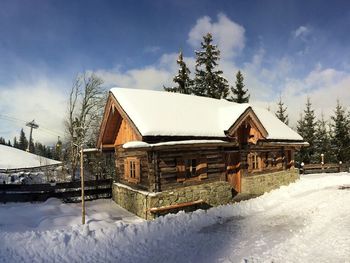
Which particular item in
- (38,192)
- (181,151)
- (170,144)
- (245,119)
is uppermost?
(245,119)

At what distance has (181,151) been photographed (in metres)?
14.6

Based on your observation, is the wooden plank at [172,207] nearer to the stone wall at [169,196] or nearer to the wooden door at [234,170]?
the stone wall at [169,196]

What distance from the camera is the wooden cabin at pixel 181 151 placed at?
13609 mm

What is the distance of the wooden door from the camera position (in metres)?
18.0

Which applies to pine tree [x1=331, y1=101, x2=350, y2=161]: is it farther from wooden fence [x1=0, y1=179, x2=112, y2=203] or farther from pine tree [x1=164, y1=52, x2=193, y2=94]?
wooden fence [x1=0, y1=179, x2=112, y2=203]

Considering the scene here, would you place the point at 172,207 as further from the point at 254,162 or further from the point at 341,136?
the point at 341,136

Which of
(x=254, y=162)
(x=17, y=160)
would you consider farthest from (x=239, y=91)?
(x=17, y=160)

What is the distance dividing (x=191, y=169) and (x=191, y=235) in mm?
5069

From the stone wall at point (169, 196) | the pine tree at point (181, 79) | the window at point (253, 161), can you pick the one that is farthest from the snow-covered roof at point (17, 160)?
the window at point (253, 161)

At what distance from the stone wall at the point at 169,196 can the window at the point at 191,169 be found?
20.6 inches

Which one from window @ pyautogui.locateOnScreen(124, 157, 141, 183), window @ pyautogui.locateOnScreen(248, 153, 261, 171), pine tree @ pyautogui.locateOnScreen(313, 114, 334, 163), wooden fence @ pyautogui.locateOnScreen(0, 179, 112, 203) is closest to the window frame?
window @ pyautogui.locateOnScreen(248, 153, 261, 171)

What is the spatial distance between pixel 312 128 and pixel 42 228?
3690cm

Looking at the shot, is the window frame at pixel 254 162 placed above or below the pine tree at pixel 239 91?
below

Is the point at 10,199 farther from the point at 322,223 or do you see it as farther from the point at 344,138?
the point at 344,138
